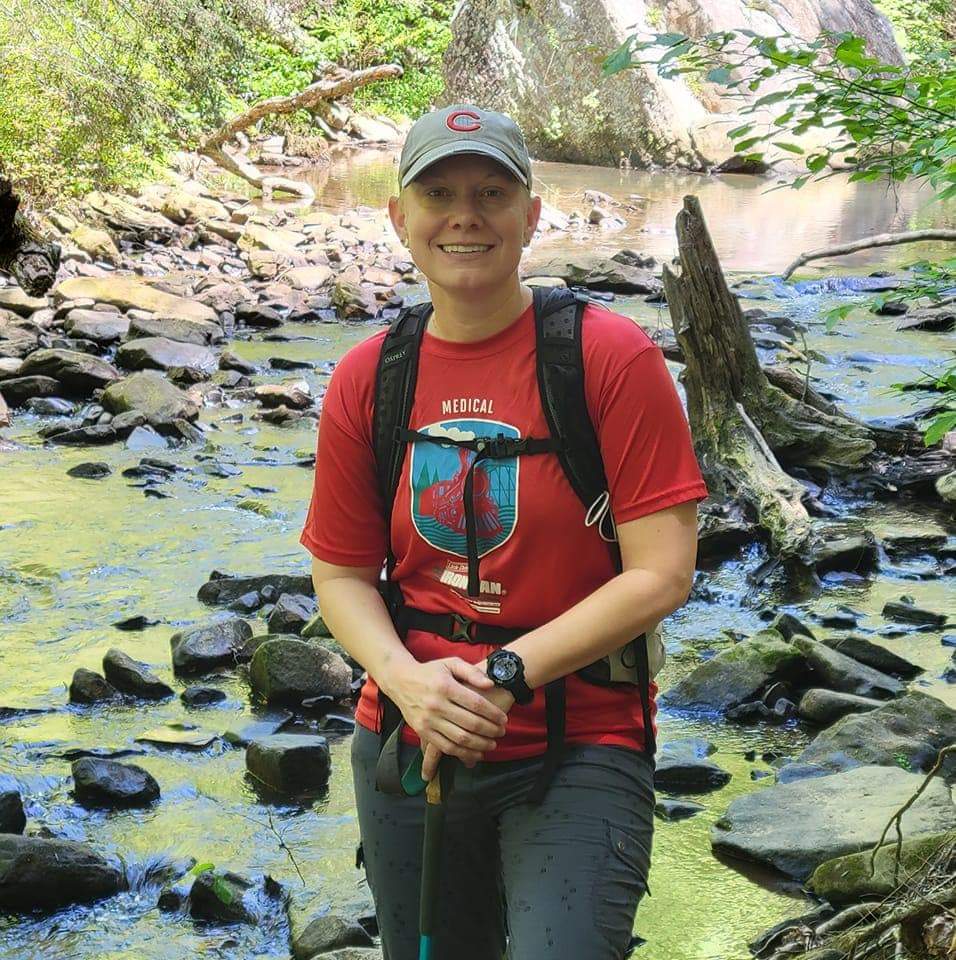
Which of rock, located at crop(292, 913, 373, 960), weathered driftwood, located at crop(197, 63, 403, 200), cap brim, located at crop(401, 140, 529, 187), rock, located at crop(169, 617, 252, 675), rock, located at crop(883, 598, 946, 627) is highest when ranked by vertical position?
weathered driftwood, located at crop(197, 63, 403, 200)

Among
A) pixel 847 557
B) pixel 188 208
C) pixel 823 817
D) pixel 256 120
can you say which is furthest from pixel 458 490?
pixel 256 120

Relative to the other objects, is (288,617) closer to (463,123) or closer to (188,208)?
(463,123)

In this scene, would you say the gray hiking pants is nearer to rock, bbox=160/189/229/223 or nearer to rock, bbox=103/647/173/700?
rock, bbox=103/647/173/700

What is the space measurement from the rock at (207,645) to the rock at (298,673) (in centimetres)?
44

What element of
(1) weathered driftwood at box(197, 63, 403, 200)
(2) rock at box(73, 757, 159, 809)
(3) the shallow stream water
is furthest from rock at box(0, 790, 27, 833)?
(1) weathered driftwood at box(197, 63, 403, 200)

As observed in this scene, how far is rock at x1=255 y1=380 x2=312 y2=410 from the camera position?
1170cm

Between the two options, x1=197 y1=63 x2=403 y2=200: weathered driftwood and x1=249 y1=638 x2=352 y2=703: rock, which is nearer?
x1=249 y1=638 x2=352 y2=703: rock

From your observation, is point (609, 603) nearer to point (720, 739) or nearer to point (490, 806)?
point (490, 806)

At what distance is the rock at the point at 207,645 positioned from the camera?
616cm

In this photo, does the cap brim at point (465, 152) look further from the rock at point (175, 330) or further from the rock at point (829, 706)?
the rock at point (175, 330)

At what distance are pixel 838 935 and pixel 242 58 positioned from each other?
71.7 feet

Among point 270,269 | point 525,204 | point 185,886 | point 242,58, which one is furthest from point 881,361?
point 242,58

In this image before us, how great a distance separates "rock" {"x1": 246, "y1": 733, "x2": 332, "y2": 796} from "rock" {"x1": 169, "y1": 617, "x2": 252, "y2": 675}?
46.5 inches

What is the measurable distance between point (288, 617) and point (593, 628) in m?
4.69
